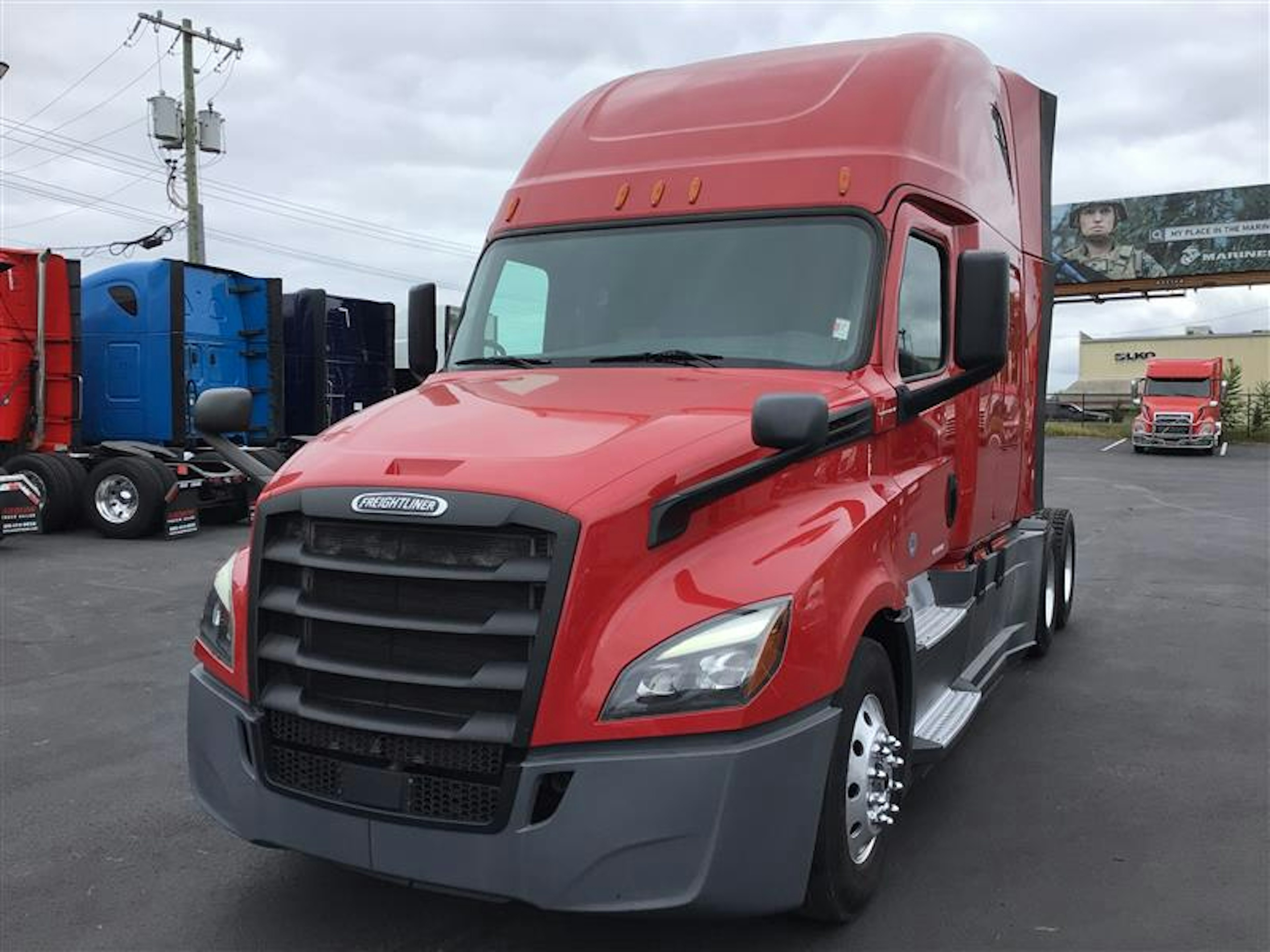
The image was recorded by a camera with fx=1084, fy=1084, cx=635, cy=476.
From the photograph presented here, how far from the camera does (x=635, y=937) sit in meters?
3.55

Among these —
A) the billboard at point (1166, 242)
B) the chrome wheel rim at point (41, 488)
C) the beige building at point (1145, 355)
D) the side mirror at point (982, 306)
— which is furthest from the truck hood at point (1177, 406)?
the side mirror at point (982, 306)

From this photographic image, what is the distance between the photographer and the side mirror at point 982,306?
14.2 feet

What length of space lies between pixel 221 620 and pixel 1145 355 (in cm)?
7879

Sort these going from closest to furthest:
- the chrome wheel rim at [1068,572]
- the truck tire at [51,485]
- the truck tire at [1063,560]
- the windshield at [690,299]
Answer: the windshield at [690,299] < the truck tire at [1063,560] < the chrome wheel rim at [1068,572] < the truck tire at [51,485]

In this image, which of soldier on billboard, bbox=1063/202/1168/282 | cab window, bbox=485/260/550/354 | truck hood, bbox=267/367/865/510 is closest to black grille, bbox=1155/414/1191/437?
soldier on billboard, bbox=1063/202/1168/282

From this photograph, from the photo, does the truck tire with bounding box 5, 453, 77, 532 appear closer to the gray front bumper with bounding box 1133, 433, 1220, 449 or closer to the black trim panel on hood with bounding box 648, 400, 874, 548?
the black trim panel on hood with bounding box 648, 400, 874, 548

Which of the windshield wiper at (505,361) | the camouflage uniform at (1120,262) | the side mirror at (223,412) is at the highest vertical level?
the camouflage uniform at (1120,262)

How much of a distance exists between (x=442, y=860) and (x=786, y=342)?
2.27m

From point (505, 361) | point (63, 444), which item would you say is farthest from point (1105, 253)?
point (505, 361)

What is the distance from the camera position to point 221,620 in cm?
371

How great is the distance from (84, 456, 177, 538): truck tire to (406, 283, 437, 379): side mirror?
915 centimetres

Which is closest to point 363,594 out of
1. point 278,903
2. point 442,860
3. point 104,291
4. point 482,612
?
point 482,612

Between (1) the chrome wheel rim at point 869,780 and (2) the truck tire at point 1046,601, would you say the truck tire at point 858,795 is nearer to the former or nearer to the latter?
(1) the chrome wheel rim at point 869,780

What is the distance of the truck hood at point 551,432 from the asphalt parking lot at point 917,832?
5.02ft
